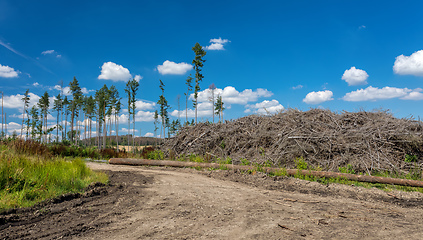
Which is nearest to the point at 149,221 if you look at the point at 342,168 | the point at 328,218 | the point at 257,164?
the point at 328,218

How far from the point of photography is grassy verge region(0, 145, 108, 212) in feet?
17.5

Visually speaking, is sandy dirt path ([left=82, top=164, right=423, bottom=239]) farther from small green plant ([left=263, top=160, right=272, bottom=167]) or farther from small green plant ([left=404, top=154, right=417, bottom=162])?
small green plant ([left=404, top=154, right=417, bottom=162])

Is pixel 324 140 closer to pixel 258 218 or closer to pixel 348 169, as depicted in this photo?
pixel 348 169

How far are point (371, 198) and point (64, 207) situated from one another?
824 centimetres

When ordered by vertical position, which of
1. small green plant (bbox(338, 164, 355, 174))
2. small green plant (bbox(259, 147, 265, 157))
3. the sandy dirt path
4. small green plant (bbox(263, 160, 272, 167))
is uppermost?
small green plant (bbox(259, 147, 265, 157))

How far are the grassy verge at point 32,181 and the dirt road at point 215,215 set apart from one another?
55 cm

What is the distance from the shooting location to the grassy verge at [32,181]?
5.35 metres

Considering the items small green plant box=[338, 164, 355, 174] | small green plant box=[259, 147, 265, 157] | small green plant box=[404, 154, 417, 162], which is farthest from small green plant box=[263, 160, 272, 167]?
small green plant box=[404, 154, 417, 162]

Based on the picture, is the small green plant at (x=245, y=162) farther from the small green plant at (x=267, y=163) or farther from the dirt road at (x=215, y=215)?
the dirt road at (x=215, y=215)

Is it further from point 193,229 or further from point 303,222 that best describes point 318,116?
point 193,229

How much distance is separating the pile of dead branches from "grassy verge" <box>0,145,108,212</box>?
7.83m

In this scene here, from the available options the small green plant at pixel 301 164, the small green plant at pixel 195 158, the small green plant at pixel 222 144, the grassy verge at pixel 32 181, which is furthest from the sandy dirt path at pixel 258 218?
the small green plant at pixel 222 144

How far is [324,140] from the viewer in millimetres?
10766

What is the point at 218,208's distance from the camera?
530cm
